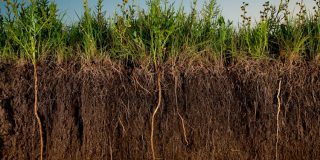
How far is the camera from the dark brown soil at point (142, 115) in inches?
132

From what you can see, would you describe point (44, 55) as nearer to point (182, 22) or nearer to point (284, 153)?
point (182, 22)

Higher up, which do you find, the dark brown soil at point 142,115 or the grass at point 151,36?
the grass at point 151,36

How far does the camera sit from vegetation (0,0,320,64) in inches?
137

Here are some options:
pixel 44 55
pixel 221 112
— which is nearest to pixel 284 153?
pixel 221 112

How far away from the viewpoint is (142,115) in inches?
133

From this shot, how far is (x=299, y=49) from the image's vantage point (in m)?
3.70

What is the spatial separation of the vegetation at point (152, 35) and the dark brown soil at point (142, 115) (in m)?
0.17

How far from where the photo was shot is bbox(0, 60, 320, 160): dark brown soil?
336 cm

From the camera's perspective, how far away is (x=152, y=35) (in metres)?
3.42

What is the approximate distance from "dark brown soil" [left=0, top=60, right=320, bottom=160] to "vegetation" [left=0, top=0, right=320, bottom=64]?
17 centimetres

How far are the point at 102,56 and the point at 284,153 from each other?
5.96 ft

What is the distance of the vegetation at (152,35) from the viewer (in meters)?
3.47

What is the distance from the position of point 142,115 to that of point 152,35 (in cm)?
69

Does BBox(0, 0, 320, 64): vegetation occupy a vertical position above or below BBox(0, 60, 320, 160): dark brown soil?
above
